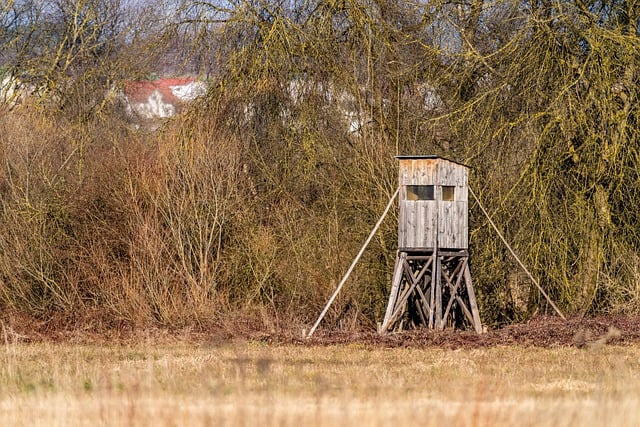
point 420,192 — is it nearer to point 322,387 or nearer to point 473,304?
point 473,304

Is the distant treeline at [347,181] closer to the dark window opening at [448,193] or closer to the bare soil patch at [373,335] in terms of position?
the bare soil patch at [373,335]

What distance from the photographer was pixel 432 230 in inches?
745

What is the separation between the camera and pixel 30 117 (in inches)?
904

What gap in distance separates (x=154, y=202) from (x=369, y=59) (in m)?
5.70

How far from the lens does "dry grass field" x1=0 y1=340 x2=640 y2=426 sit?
8.62 meters

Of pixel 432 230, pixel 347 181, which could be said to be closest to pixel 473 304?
pixel 432 230

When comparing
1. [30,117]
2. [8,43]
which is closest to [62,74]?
[8,43]

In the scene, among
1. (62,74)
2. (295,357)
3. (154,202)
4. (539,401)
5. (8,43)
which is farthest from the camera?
(8,43)

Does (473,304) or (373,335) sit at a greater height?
(473,304)

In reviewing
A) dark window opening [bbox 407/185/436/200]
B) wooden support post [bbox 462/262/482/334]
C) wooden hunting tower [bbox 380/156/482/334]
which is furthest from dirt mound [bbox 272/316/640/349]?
dark window opening [bbox 407/185/436/200]

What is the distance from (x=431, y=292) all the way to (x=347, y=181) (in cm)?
369

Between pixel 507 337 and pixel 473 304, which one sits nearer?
pixel 507 337

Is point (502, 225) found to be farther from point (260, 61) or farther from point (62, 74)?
point (62, 74)

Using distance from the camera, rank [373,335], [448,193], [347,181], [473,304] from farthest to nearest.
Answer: [347,181], [448,193], [473,304], [373,335]
